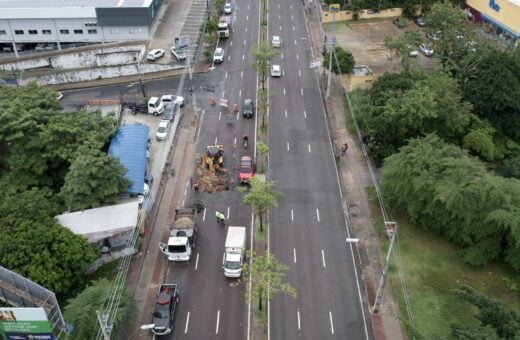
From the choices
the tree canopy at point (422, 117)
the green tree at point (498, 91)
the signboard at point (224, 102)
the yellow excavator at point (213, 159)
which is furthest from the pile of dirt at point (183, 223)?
the green tree at point (498, 91)

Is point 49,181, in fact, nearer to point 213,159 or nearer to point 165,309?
point 213,159

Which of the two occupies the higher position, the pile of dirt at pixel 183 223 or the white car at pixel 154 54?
the white car at pixel 154 54

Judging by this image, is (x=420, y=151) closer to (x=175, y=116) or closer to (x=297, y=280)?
(x=297, y=280)

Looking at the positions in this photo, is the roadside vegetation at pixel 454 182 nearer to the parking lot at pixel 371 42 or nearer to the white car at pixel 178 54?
the parking lot at pixel 371 42

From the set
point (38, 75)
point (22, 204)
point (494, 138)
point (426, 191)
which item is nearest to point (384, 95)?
point (494, 138)

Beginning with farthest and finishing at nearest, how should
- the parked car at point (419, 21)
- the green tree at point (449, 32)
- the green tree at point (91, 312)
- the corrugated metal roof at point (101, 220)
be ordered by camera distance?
1. the parked car at point (419, 21)
2. the green tree at point (449, 32)
3. the corrugated metal roof at point (101, 220)
4. the green tree at point (91, 312)

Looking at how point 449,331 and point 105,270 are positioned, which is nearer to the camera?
point 449,331
